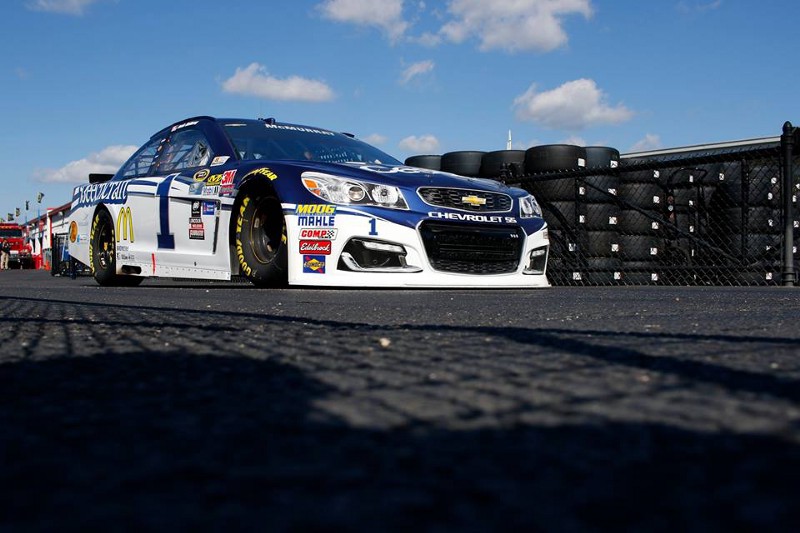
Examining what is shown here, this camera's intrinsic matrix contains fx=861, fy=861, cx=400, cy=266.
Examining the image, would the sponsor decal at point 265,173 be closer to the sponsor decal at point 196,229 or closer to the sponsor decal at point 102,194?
the sponsor decal at point 196,229

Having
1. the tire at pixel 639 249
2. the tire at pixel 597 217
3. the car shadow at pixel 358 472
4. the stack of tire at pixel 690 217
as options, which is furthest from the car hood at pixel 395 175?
the car shadow at pixel 358 472

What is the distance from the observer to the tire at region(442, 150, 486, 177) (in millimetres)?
10062

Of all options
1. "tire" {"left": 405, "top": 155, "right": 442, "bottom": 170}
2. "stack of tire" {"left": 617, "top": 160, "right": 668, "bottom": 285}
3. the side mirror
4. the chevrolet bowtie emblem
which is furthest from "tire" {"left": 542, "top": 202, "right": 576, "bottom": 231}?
the side mirror

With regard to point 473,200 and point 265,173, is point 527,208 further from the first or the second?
point 265,173

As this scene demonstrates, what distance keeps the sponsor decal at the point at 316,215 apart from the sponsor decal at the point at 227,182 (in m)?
0.76

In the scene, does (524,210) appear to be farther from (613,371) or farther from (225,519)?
(225,519)

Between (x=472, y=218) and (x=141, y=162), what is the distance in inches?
132

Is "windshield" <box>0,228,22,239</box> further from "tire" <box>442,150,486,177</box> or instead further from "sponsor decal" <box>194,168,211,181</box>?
"sponsor decal" <box>194,168,211,181</box>

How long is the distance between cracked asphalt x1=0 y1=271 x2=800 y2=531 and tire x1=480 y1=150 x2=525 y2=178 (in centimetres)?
737

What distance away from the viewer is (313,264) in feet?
18.1

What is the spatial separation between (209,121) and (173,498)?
20.7 feet

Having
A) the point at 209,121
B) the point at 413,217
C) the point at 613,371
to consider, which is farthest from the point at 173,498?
the point at 209,121

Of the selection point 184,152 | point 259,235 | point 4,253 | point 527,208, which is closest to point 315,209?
point 259,235

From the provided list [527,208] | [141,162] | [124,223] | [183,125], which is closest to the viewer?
[527,208]
